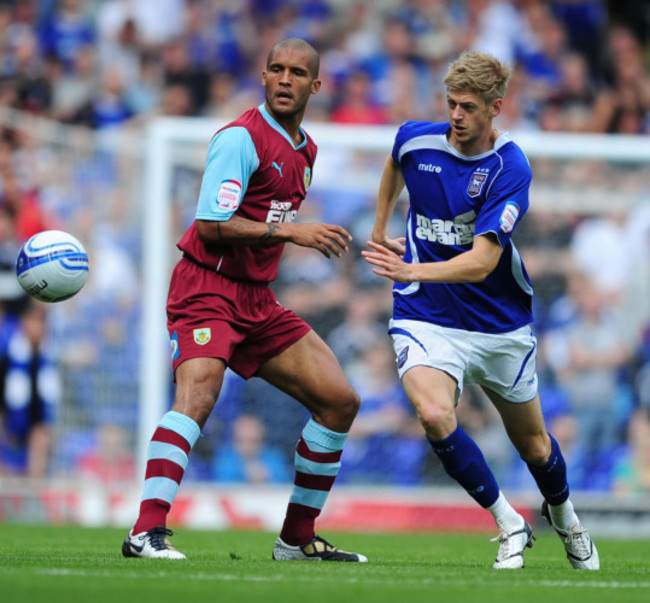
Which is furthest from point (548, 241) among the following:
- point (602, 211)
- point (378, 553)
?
point (378, 553)

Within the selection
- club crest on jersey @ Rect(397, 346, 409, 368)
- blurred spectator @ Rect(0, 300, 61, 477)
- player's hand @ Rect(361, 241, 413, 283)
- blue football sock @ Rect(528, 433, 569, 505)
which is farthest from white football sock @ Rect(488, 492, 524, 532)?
blurred spectator @ Rect(0, 300, 61, 477)

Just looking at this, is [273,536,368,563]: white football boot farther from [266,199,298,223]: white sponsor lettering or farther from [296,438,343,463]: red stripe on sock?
[266,199,298,223]: white sponsor lettering

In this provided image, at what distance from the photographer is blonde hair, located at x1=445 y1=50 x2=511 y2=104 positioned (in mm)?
6668

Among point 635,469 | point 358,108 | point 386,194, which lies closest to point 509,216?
point 386,194

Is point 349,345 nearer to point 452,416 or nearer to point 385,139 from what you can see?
point 385,139

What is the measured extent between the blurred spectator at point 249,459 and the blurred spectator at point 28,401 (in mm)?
1562

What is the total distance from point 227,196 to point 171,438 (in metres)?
1.19

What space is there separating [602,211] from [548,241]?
560 millimetres

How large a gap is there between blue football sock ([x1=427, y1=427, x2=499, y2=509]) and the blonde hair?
5.32ft

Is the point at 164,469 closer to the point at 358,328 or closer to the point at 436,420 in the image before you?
the point at 436,420

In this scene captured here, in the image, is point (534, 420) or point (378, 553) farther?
point (378, 553)

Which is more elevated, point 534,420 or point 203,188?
point 203,188

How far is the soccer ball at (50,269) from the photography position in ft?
22.6

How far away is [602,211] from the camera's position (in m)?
12.6
